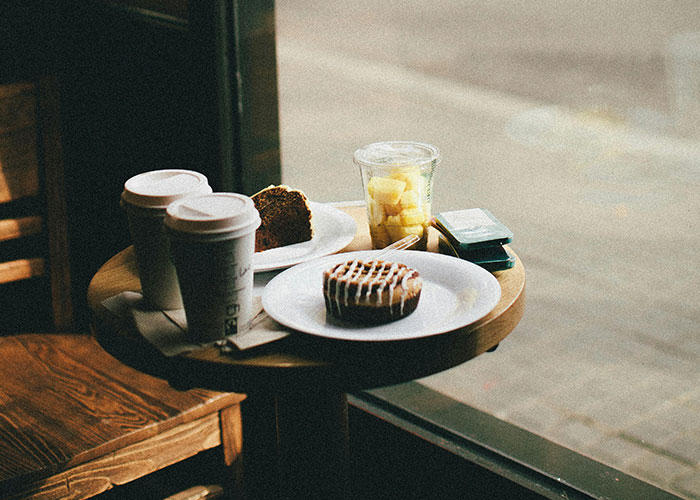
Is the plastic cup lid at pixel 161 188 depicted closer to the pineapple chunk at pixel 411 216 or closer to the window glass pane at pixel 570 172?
the pineapple chunk at pixel 411 216

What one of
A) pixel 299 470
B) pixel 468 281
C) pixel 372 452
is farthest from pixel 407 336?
pixel 372 452

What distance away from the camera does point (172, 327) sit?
0.95 m

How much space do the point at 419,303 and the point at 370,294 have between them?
122 millimetres

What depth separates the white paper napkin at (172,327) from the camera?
0.89m

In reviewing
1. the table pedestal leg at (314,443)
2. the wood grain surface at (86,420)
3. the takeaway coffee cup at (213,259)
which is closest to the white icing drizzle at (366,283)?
the takeaway coffee cup at (213,259)

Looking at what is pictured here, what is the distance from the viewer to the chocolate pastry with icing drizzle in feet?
3.01

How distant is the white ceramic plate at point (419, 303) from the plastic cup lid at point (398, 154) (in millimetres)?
160

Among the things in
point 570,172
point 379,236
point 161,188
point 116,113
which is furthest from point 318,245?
point 570,172

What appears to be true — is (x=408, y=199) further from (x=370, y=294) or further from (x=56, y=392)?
(x=56, y=392)

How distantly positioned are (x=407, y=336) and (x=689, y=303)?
188 centimetres

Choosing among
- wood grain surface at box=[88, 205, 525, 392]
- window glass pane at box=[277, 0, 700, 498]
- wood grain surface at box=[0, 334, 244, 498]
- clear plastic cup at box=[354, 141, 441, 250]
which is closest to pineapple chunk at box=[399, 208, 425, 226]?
clear plastic cup at box=[354, 141, 441, 250]

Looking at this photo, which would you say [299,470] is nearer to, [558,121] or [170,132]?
[170,132]

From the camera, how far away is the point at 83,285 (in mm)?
1924

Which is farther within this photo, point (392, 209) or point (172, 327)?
point (392, 209)
